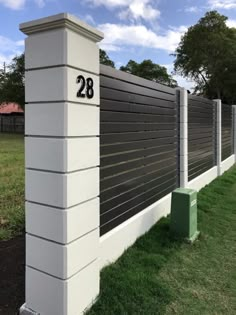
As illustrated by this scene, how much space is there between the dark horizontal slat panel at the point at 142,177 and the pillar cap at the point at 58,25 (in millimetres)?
1566

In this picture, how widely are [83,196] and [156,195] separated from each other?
2.56 m

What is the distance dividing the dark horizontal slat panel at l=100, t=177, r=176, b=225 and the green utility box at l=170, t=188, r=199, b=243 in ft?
1.41

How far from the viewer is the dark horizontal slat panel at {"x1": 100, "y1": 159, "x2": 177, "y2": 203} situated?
3.50m

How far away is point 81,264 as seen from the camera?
8.35 ft

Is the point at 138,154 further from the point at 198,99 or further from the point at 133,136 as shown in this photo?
the point at 198,99

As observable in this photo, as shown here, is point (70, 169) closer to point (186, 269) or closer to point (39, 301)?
point (39, 301)

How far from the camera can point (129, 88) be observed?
3.92 metres

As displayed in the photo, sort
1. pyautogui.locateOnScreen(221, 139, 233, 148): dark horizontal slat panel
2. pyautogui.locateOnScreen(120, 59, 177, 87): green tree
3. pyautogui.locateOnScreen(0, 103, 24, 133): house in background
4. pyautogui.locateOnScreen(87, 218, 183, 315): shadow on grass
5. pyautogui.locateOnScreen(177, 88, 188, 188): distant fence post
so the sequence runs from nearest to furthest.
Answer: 1. pyautogui.locateOnScreen(87, 218, 183, 315): shadow on grass
2. pyautogui.locateOnScreen(177, 88, 188, 188): distant fence post
3. pyautogui.locateOnScreen(221, 139, 233, 148): dark horizontal slat panel
4. pyautogui.locateOnScreen(0, 103, 24, 133): house in background
5. pyautogui.locateOnScreen(120, 59, 177, 87): green tree

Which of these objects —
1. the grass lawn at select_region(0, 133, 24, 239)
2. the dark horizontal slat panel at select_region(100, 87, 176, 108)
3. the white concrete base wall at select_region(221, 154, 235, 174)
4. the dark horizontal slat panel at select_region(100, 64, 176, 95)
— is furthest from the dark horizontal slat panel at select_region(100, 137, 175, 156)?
the white concrete base wall at select_region(221, 154, 235, 174)

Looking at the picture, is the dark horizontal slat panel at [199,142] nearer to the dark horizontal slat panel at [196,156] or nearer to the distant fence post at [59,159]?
the dark horizontal slat panel at [196,156]

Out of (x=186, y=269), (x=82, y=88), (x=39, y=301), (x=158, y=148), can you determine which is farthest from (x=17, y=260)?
(x=158, y=148)

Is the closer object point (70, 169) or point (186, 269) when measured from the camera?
point (70, 169)

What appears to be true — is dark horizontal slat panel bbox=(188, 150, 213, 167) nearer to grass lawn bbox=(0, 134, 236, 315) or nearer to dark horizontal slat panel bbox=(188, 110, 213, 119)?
dark horizontal slat panel bbox=(188, 110, 213, 119)

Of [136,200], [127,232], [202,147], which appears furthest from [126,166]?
[202,147]
